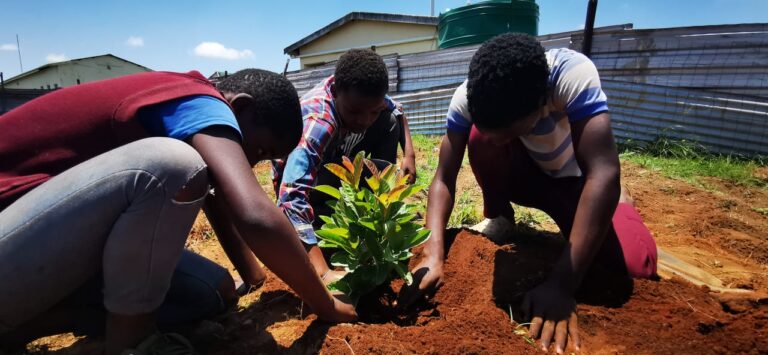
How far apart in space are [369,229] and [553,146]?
109 centimetres

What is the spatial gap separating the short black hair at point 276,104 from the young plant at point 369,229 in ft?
0.68

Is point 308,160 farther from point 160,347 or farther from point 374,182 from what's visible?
point 160,347

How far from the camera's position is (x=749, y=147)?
4.59 meters

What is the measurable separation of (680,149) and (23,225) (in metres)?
5.56

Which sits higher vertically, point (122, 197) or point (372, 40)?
point (372, 40)

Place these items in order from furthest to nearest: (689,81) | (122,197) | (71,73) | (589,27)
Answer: (71,73), (589,27), (689,81), (122,197)

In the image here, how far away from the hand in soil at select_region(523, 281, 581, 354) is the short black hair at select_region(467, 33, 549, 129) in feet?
2.17

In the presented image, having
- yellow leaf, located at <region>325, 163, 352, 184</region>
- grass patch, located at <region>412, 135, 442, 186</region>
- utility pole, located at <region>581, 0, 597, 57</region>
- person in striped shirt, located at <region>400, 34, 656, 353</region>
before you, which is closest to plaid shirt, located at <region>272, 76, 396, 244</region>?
yellow leaf, located at <region>325, 163, 352, 184</region>

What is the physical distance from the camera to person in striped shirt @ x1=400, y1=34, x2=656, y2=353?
1.68 meters

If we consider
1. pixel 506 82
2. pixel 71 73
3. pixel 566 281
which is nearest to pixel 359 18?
pixel 506 82

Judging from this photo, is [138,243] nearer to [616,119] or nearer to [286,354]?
[286,354]

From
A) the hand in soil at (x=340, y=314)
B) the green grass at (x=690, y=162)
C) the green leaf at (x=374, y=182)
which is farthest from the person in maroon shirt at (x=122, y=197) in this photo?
the green grass at (x=690, y=162)

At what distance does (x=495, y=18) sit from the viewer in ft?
25.3

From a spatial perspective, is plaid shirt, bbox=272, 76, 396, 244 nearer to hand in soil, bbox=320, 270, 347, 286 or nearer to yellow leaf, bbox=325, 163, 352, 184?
hand in soil, bbox=320, 270, 347, 286
